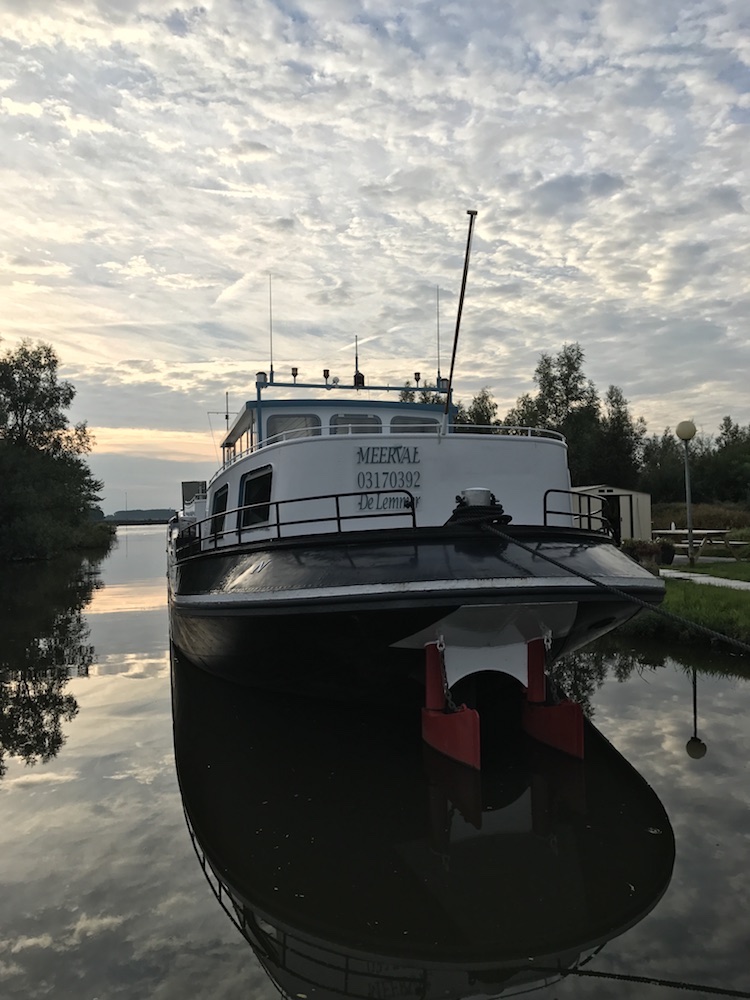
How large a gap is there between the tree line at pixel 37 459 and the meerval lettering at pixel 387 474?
32.0 m

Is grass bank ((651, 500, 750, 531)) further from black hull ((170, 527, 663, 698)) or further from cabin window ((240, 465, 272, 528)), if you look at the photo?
black hull ((170, 527, 663, 698))

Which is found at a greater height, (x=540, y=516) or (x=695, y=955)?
(x=540, y=516)

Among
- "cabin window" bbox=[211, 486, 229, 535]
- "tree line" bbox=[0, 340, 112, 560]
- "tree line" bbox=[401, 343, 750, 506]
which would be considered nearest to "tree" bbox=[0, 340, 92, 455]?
"tree line" bbox=[0, 340, 112, 560]

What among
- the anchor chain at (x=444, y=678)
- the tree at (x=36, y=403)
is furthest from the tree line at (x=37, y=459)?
the anchor chain at (x=444, y=678)

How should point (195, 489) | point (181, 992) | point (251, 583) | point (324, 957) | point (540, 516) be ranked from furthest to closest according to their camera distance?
point (195, 489) < point (540, 516) < point (251, 583) < point (324, 957) < point (181, 992)

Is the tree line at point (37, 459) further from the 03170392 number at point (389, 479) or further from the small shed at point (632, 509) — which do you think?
the 03170392 number at point (389, 479)

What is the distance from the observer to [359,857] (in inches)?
184

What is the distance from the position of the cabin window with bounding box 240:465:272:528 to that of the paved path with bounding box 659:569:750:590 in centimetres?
870

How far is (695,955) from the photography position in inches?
141

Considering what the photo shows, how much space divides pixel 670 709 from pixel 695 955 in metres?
4.37

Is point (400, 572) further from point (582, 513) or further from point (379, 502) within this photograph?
point (582, 513)

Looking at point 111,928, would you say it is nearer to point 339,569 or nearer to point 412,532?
point 339,569

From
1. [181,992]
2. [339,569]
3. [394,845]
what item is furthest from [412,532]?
[181,992]

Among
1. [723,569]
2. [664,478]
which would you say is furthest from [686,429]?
[664,478]
